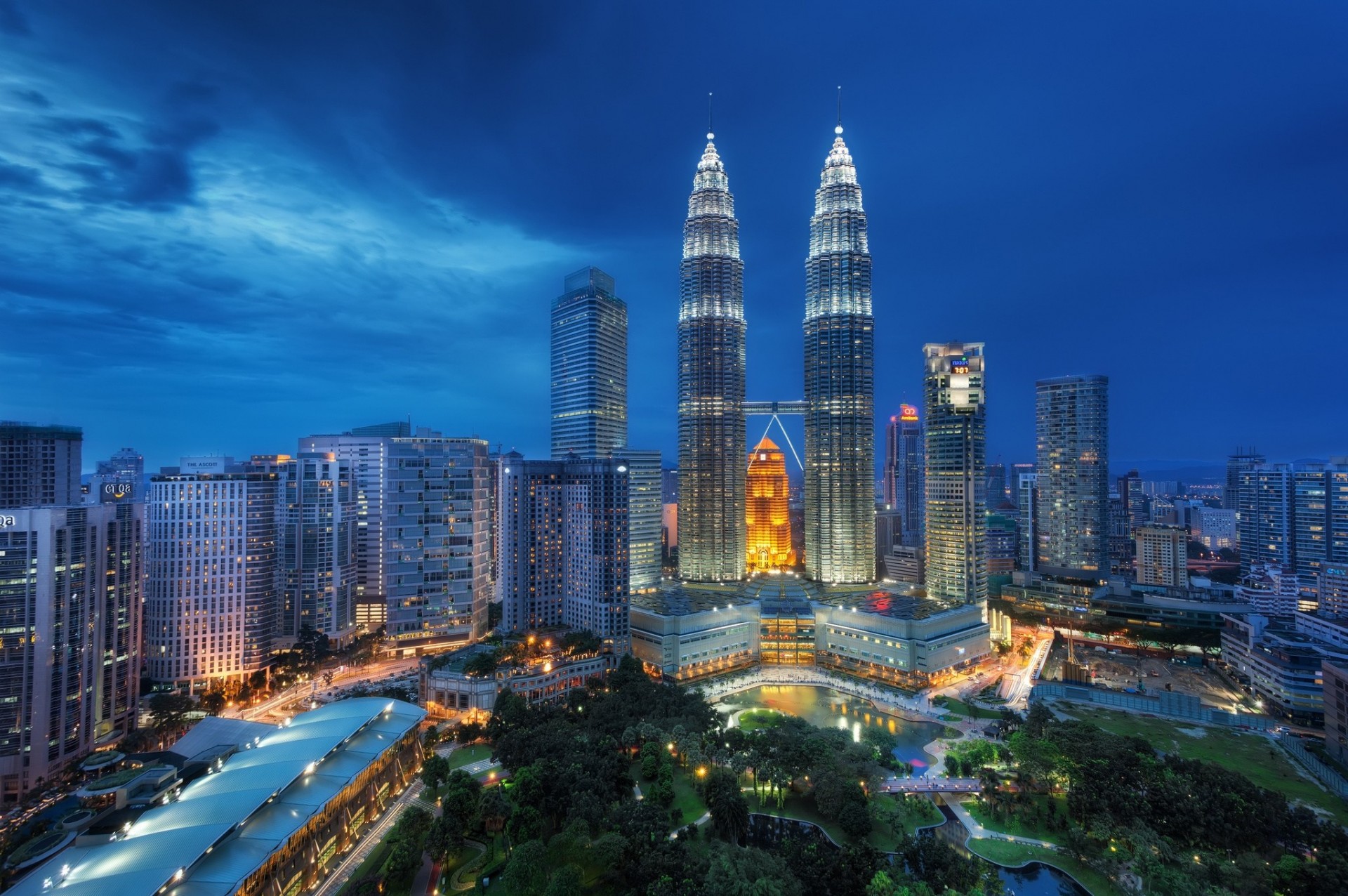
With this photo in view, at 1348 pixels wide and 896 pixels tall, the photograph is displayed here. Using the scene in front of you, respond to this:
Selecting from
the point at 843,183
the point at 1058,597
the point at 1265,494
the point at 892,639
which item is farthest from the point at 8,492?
the point at 1265,494

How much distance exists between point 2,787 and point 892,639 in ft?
238

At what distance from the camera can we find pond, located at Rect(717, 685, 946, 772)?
164 feet

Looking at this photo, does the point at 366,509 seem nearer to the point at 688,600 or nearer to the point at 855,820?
the point at 688,600

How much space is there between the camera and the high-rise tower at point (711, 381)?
313ft

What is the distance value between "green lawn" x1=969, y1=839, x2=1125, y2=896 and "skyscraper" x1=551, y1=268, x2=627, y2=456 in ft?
233

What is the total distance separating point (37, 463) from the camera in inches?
2795

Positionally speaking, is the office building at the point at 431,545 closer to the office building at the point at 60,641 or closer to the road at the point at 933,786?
the office building at the point at 60,641

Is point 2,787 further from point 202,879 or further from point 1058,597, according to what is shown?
point 1058,597

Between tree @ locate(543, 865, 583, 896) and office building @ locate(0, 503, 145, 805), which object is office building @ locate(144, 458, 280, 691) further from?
tree @ locate(543, 865, 583, 896)

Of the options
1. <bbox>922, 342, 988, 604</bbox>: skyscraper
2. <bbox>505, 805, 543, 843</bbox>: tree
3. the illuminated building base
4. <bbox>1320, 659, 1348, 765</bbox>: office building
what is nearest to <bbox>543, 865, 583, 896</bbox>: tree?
<bbox>505, 805, 543, 843</bbox>: tree

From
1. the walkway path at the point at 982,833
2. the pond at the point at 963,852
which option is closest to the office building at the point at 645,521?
the pond at the point at 963,852

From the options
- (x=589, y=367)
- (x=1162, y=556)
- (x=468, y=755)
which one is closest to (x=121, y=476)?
(x=589, y=367)

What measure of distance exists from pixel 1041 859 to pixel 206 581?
2905 inches

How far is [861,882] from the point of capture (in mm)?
29844
